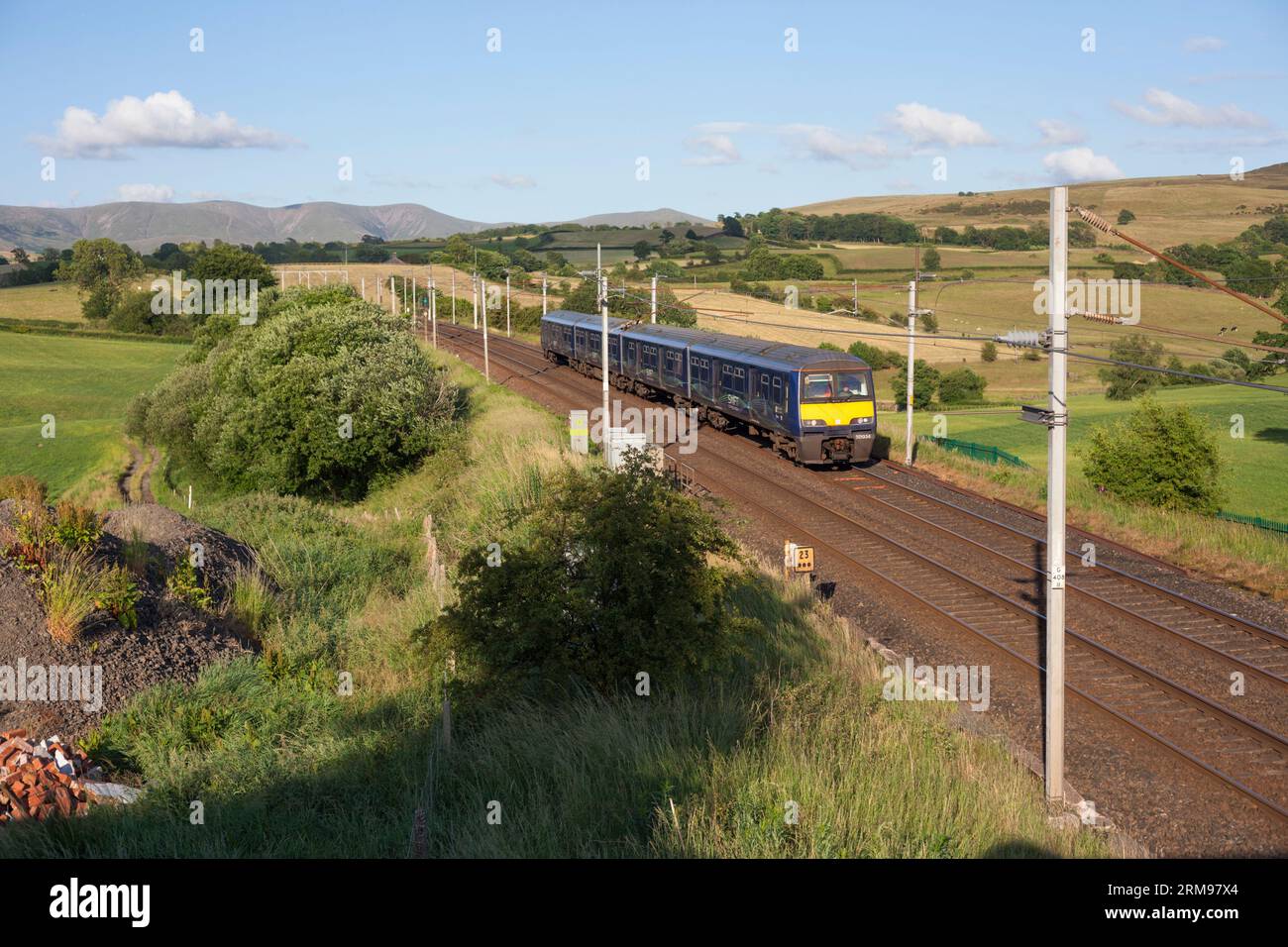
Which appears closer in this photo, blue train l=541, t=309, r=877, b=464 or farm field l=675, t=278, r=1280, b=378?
blue train l=541, t=309, r=877, b=464

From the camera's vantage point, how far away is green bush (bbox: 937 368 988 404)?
6900 centimetres

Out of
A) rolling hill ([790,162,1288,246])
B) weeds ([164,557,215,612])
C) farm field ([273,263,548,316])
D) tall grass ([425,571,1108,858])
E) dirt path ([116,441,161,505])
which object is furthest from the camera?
farm field ([273,263,548,316])

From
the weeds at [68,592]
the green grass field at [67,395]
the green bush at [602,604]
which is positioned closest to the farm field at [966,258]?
the green grass field at [67,395]

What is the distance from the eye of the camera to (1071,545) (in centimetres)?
2017

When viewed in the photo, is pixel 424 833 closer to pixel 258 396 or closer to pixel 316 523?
pixel 316 523

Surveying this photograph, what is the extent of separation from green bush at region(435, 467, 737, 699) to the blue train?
48.6ft

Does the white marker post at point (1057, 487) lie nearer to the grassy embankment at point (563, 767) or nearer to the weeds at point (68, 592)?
the grassy embankment at point (563, 767)

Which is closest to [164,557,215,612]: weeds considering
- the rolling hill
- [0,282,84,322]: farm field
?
the rolling hill

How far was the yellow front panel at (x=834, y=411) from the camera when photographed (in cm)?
2595

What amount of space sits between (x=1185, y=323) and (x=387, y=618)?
73767 millimetres

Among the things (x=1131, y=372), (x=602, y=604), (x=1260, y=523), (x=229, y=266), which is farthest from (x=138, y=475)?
(x=1131, y=372)

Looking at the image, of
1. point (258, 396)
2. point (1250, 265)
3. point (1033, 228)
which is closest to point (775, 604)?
point (258, 396)

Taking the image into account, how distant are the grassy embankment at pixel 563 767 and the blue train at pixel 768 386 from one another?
1076 centimetres

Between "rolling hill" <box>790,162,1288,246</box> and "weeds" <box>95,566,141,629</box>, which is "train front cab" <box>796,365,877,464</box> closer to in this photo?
"weeds" <box>95,566,141,629</box>
